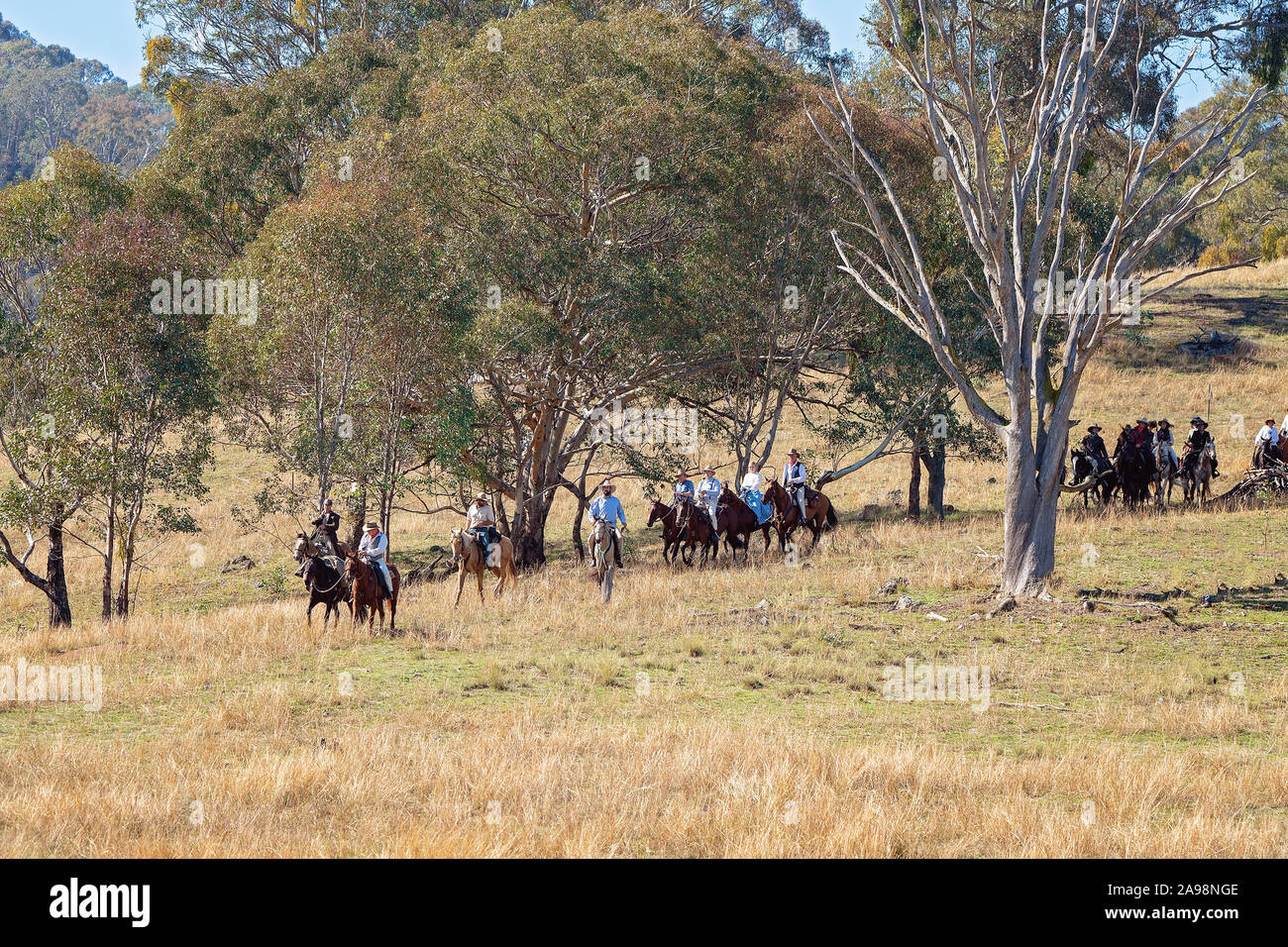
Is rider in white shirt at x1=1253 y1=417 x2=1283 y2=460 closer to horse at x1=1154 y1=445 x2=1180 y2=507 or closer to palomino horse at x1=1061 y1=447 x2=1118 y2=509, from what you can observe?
horse at x1=1154 y1=445 x2=1180 y2=507

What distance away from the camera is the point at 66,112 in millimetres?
153000

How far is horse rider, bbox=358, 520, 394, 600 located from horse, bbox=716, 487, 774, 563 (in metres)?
9.12

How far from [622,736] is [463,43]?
25769mm

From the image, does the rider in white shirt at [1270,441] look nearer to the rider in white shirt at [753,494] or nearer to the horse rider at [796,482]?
the horse rider at [796,482]

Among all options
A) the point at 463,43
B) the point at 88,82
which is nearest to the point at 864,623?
the point at 463,43

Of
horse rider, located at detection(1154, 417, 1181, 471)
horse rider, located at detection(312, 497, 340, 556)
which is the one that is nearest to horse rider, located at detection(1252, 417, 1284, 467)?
horse rider, located at detection(1154, 417, 1181, 471)

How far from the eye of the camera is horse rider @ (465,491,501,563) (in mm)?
21297

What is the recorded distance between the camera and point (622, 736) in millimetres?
11125

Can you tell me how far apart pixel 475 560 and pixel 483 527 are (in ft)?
2.12

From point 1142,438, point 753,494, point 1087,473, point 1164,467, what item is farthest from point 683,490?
point 1164,467

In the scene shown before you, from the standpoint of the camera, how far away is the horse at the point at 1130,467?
29.2 meters

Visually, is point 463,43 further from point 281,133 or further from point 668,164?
point 668,164

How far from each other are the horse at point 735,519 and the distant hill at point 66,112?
10161 centimetres

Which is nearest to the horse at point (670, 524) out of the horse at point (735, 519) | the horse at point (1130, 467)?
the horse at point (735, 519)
